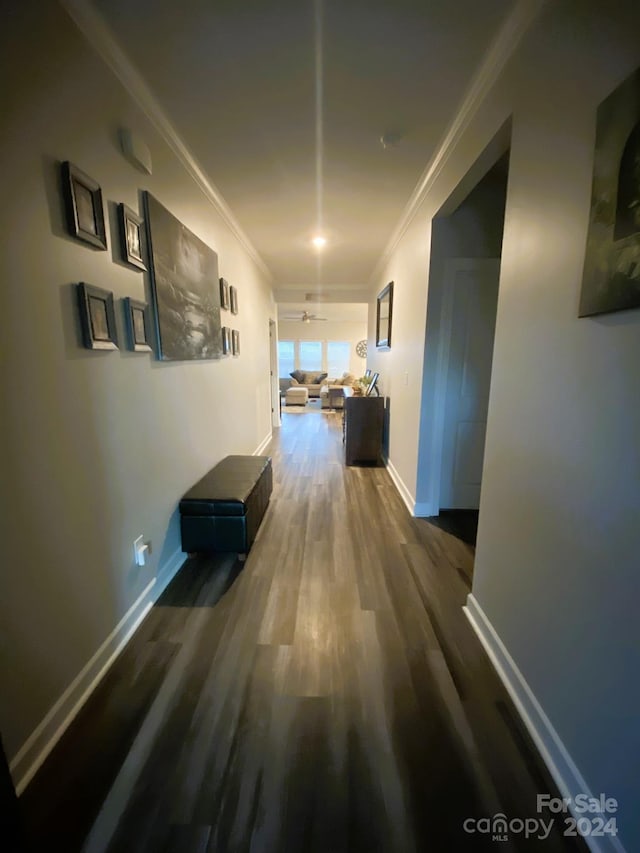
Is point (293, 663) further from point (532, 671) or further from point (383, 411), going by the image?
point (383, 411)

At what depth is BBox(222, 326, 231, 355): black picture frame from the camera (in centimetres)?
291

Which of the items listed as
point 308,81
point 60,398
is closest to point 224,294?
point 308,81

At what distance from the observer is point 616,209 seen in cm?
83

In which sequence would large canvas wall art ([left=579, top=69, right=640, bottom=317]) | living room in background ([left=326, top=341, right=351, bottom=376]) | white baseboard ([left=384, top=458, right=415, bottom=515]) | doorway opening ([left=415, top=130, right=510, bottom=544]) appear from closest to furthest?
large canvas wall art ([left=579, top=69, right=640, bottom=317]) → doorway opening ([left=415, top=130, right=510, bottom=544]) → white baseboard ([left=384, top=458, right=415, bottom=515]) → living room in background ([left=326, top=341, right=351, bottom=376])

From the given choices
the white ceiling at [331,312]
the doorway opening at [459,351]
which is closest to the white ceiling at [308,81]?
the doorway opening at [459,351]

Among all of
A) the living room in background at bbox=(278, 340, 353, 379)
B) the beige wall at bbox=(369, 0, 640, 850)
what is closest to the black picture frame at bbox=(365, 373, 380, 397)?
the beige wall at bbox=(369, 0, 640, 850)

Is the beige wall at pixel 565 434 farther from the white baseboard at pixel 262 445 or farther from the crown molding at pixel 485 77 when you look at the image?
the white baseboard at pixel 262 445

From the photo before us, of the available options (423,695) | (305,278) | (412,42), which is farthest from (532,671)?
(305,278)

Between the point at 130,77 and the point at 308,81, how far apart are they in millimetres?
775

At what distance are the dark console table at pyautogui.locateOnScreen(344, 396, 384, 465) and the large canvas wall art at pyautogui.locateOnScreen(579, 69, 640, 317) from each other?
10.1 feet

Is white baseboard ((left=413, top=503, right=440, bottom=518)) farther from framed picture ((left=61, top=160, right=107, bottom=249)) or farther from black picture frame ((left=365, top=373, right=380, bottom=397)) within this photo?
framed picture ((left=61, top=160, right=107, bottom=249))

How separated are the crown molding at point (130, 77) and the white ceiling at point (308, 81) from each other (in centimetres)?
3

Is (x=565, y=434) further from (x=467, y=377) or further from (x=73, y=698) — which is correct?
(x=73, y=698)

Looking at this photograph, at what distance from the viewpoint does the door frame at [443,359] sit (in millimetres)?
2420
